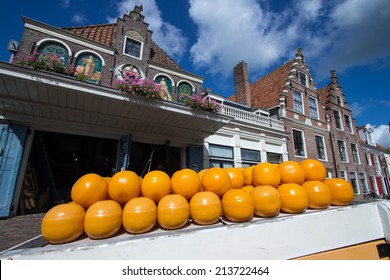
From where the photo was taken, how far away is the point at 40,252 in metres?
0.99

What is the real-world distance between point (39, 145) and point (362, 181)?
23.9m

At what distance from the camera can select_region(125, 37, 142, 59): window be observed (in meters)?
8.80

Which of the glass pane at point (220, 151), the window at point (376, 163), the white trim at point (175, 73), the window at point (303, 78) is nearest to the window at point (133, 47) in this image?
the white trim at point (175, 73)

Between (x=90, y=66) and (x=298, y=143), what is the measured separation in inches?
538

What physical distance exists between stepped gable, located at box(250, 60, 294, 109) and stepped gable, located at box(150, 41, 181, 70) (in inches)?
322

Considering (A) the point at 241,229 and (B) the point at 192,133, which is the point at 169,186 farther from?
(B) the point at 192,133

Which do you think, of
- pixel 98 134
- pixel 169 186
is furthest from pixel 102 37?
pixel 169 186

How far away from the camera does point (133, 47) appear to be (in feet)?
29.5

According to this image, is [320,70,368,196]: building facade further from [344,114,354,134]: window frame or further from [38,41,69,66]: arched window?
[38,41,69,66]: arched window

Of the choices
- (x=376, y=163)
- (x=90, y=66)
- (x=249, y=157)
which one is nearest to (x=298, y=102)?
(x=249, y=157)

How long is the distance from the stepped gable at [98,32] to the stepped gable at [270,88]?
1154cm

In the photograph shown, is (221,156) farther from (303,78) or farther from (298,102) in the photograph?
(303,78)

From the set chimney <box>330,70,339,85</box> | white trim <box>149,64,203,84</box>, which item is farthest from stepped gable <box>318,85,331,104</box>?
white trim <box>149,64,203,84</box>

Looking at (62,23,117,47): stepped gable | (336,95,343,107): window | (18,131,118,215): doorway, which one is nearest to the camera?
(18,131,118,215): doorway
